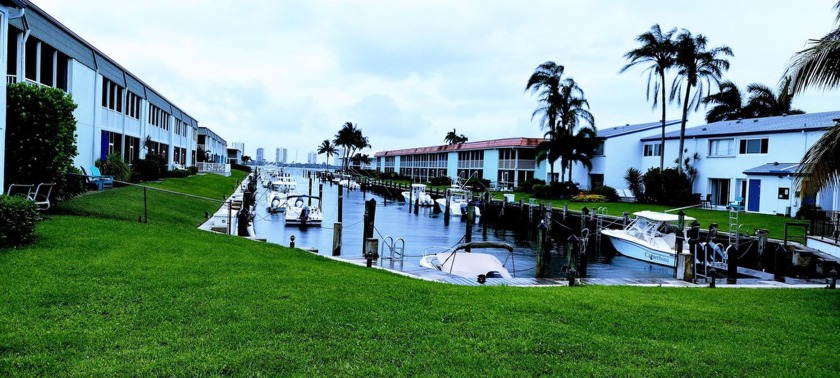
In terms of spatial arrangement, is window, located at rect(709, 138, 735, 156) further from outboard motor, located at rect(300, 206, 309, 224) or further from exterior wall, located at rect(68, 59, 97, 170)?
exterior wall, located at rect(68, 59, 97, 170)

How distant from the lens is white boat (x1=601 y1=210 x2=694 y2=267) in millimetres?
27766

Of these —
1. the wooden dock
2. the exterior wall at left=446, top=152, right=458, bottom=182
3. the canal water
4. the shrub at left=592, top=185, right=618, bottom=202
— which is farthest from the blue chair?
the exterior wall at left=446, top=152, right=458, bottom=182

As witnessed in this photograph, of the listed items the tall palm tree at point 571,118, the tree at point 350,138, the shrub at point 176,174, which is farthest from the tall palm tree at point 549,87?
the tree at point 350,138

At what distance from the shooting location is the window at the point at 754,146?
4171 cm

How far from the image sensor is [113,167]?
29.6m

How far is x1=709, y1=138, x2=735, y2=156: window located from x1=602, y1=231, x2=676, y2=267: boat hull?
19.5 meters

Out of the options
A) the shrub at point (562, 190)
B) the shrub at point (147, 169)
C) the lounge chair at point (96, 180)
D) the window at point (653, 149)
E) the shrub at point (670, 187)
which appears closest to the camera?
the lounge chair at point (96, 180)

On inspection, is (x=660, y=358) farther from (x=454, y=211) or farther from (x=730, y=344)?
(x=454, y=211)

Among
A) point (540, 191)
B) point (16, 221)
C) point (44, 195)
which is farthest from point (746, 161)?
point (16, 221)

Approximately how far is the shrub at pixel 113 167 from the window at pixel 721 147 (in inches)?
1642

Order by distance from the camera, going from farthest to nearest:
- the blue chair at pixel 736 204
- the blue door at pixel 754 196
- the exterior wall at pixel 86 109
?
the blue door at pixel 754 196 < the blue chair at pixel 736 204 < the exterior wall at pixel 86 109

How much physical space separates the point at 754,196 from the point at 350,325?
4030 cm

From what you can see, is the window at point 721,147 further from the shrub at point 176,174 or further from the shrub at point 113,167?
the shrub at point 176,174

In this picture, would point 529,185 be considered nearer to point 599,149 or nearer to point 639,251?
point 599,149
